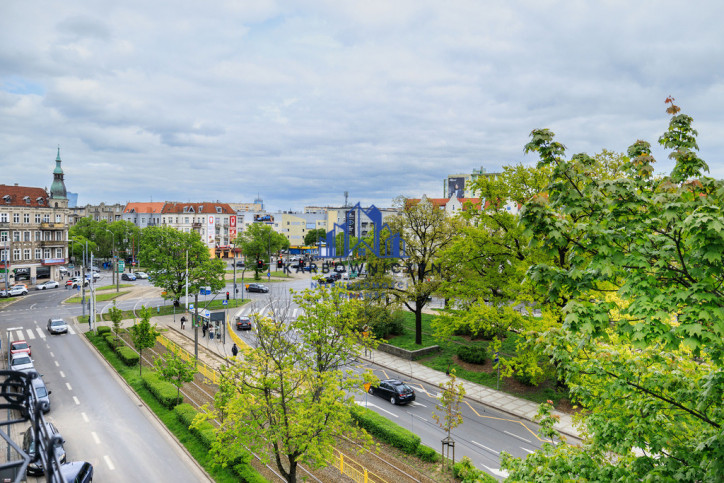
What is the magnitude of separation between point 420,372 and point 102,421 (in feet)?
65.5

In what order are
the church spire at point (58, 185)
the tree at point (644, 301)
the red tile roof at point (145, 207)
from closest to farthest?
the tree at point (644, 301) → the church spire at point (58, 185) → the red tile roof at point (145, 207)

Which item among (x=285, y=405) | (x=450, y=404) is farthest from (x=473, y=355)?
(x=285, y=405)

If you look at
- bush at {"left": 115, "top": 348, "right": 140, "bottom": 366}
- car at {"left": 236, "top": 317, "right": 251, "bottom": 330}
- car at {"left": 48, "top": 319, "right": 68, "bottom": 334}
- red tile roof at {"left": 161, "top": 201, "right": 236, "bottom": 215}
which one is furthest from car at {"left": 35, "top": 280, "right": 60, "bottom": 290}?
red tile roof at {"left": 161, "top": 201, "right": 236, "bottom": 215}

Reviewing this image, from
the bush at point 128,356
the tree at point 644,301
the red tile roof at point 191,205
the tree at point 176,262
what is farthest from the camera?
the red tile roof at point 191,205

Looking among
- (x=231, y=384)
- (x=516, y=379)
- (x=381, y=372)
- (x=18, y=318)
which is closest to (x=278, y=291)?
(x=18, y=318)

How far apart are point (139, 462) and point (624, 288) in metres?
21.0

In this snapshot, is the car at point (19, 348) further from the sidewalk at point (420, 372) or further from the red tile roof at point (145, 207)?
the red tile roof at point (145, 207)

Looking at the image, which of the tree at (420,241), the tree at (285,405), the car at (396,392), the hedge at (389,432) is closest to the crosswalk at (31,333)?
the tree at (420,241)

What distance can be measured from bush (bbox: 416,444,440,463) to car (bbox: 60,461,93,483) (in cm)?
1330

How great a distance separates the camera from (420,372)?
3195 centimetres

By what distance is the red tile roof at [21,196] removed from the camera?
6881cm

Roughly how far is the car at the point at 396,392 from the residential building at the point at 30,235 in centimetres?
6580

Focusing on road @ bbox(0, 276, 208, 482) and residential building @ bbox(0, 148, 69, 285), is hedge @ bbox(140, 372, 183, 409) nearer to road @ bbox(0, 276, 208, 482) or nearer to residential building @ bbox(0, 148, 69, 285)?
road @ bbox(0, 276, 208, 482)

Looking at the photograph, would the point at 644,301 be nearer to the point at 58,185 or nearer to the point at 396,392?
the point at 396,392
